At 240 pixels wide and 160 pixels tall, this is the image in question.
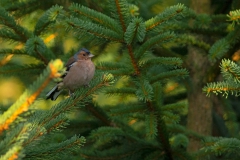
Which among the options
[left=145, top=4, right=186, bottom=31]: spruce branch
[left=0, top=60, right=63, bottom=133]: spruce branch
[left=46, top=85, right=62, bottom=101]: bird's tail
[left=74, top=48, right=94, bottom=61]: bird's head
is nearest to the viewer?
[left=0, top=60, right=63, bottom=133]: spruce branch

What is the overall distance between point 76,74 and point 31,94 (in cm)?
279

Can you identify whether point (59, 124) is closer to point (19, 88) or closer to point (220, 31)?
point (220, 31)

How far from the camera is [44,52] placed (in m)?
4.12

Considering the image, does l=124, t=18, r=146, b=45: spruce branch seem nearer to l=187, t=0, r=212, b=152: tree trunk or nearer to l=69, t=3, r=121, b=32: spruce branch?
l=69, t=3, r=121, b=32: spruce branch

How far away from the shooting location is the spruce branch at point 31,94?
1.79m

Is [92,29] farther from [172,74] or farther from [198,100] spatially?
[198,100]

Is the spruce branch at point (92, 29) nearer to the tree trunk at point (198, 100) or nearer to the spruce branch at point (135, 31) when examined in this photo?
the spruce branch at point (135, 31)

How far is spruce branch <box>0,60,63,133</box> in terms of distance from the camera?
1789 millimetres

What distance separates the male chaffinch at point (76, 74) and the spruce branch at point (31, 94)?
228 centimetres

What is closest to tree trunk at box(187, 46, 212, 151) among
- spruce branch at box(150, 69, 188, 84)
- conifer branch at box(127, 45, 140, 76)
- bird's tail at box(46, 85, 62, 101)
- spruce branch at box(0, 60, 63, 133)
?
bird's tail at box(46, 85, 62, 101)

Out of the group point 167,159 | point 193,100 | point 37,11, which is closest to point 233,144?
point 167,159

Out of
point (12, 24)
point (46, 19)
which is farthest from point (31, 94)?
point (46, 19)

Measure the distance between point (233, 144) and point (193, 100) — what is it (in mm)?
2517

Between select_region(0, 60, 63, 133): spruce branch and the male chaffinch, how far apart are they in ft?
7.47
